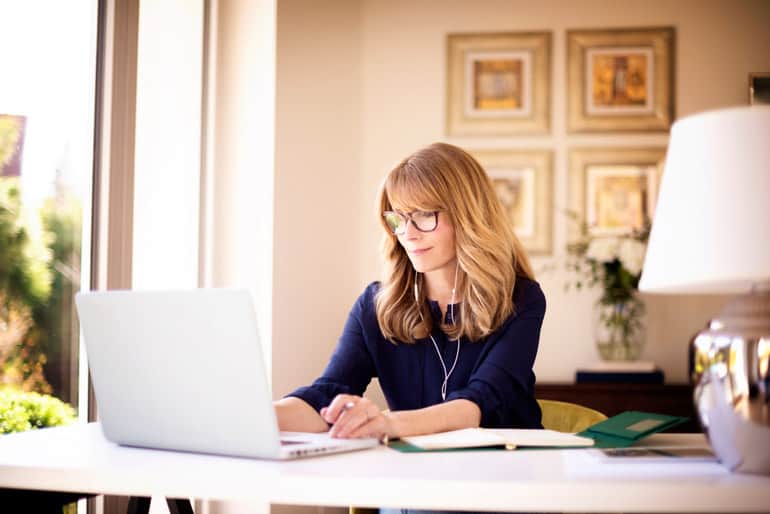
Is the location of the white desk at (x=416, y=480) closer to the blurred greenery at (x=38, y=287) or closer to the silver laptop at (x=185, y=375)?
the silver laptop at (x=185, y=375)

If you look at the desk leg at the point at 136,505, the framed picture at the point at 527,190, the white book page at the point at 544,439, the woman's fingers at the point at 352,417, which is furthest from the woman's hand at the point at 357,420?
the framed picture at the point at 527,190

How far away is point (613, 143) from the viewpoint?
4012mm

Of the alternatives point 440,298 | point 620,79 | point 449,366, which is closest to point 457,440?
point 449,366

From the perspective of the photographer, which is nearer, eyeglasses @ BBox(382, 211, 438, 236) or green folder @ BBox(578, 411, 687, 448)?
green folder @ BBox(578, 411, 687, 448)

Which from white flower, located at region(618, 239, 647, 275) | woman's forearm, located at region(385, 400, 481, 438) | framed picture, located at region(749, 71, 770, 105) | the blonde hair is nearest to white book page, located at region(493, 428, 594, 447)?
woman's forearm, located at region(385, 400, 481, 438)

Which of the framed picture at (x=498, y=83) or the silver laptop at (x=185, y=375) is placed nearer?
the silver laptop at (x=185, y=375)

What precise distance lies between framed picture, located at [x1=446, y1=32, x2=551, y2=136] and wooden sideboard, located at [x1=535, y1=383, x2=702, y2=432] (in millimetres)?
1282

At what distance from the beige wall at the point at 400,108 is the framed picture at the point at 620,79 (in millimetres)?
52

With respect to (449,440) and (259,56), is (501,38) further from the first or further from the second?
(449,440)

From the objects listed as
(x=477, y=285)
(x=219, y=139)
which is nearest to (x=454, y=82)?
(x=219, y=139)

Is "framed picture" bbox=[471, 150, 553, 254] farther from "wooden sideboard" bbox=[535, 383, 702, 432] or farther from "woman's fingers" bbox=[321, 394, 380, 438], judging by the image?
"woman's fingers" bbox=[321, 394, 380, 438]

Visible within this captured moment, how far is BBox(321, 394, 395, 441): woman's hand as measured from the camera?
4.82 feet

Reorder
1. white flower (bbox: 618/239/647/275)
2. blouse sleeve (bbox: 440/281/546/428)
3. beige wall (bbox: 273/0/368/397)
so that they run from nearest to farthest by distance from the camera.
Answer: blouse sleeve (bbox: 440/281/546/428) < beige wall (bbox: 273/0/368/397) < white flower (bbox: 618/239/647/275)

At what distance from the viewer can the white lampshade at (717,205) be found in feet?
3.92
